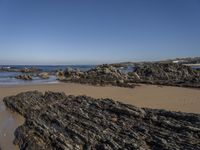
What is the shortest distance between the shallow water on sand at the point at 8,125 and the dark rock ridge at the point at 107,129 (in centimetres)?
37

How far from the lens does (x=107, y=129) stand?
938 centimetres

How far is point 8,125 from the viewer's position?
1285 centimetres

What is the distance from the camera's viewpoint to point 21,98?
1759cm

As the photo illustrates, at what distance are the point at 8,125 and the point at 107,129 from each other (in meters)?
6.02

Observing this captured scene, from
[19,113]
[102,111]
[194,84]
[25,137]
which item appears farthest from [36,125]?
[194,84]

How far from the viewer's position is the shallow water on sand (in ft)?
33.0

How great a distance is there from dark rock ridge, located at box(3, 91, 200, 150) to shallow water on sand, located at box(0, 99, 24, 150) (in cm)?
37

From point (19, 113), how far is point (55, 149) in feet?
24.1

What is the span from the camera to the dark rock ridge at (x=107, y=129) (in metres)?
8.08

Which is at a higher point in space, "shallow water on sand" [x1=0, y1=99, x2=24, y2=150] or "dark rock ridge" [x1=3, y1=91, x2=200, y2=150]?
"dark rock ridge" [x1=3, y1=91, x2=200, y2=150]

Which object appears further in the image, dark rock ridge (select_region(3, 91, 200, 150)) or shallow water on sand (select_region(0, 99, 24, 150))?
shallow water on sand (select_region(0, 99, 24, 150))

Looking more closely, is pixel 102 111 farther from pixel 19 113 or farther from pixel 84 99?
pixel 19 113

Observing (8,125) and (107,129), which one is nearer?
(107,129)

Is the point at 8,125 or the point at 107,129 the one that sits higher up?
the point at 107,129
